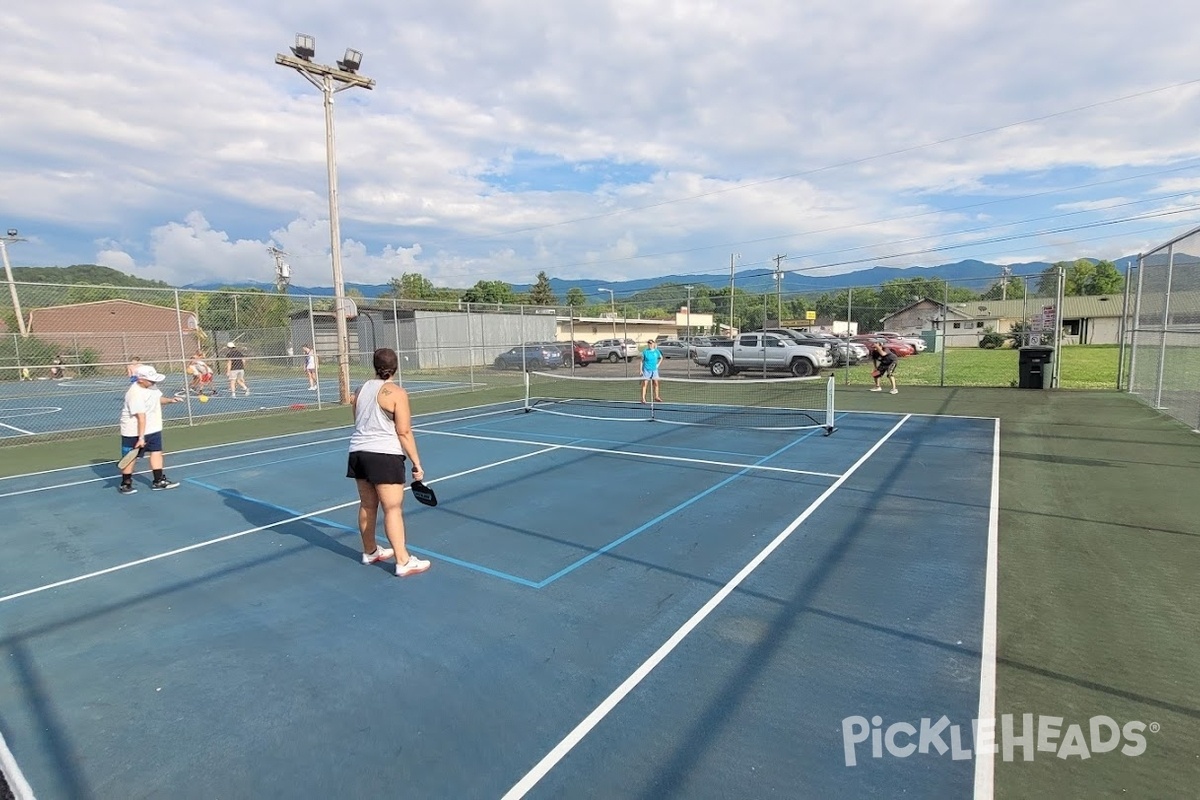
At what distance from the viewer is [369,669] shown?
3.79 meters

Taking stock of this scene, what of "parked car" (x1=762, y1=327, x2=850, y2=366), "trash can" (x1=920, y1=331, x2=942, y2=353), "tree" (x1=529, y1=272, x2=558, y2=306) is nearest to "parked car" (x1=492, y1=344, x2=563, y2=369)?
"parked car" (x1=762, y1=327, x2=850, y2=366)

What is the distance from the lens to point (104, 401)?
68.5ft

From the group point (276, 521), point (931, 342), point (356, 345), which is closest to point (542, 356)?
point (356, 345)

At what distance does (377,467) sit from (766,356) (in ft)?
70.5

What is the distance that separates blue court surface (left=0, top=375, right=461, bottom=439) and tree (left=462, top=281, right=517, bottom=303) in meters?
67.3

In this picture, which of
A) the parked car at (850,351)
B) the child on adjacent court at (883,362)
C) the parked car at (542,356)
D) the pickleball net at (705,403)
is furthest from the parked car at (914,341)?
the child on adjacent court at (883,362)

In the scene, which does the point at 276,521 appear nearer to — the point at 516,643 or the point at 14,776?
the point at 14,776

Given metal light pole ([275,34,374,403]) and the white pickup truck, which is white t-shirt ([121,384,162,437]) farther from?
the white pickup truck

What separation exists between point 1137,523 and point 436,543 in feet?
23.6

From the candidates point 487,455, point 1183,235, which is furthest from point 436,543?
point 1183,235

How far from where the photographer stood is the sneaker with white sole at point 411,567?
17.0ft

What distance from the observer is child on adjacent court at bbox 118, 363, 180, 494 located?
8.06m

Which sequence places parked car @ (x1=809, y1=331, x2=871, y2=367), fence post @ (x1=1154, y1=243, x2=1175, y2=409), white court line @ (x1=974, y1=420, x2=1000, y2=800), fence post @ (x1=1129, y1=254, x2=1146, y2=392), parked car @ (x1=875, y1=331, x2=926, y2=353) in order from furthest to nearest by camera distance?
parked car @ (x1=875, y1=331, x2=926, y2=353) → parked car @ (x1=809, y1=331, x2=871, y2=367) → fence post @ (x1=1129, y1=254, x2=1146, y2=392) → fence post @ (x1=1154, y1=243, x2=1175, y2=409) → white court line @ (x1=974, y1=420, x2=1000, y2=800)

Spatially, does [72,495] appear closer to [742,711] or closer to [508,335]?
[742,711]
